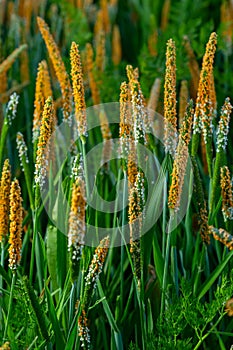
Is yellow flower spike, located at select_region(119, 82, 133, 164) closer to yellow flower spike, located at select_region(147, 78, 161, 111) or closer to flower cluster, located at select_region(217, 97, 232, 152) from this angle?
flower cluster, located at select_region(217, 97, 232, 152)

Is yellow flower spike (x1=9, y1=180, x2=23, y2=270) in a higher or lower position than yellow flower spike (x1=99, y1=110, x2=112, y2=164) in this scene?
lower

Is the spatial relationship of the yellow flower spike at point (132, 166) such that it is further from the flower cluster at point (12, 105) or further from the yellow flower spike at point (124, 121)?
the flower cluster at point (12, 105)

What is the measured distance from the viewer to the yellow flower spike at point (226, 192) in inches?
33.0

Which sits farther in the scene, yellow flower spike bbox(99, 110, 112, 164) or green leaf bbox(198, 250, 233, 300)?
yellow flower spike bbox(99, 110, 112, 164)

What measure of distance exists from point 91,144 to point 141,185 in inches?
22.1

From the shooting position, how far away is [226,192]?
853mm

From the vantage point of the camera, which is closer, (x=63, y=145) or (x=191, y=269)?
(x=191, y=269)

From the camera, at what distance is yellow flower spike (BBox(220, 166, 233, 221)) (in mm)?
838

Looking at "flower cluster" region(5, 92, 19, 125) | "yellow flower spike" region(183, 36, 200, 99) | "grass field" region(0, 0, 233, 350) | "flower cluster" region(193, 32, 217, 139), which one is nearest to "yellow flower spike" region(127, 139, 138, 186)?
"grass field" region(0, 0, 233, 350)

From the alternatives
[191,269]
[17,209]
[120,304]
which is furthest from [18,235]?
[191,269]

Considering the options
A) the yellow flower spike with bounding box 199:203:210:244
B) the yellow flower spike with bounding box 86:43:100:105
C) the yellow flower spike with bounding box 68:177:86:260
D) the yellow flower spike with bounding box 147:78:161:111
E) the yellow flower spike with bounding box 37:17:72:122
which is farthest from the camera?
the yellow flower spike with bounding box 86:43:100:105

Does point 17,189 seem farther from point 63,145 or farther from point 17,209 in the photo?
point 63,145

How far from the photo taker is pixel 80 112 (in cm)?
85

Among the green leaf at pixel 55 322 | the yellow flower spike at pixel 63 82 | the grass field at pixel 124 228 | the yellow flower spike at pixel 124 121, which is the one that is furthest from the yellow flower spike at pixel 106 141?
the green leaf at pixel 55 322
